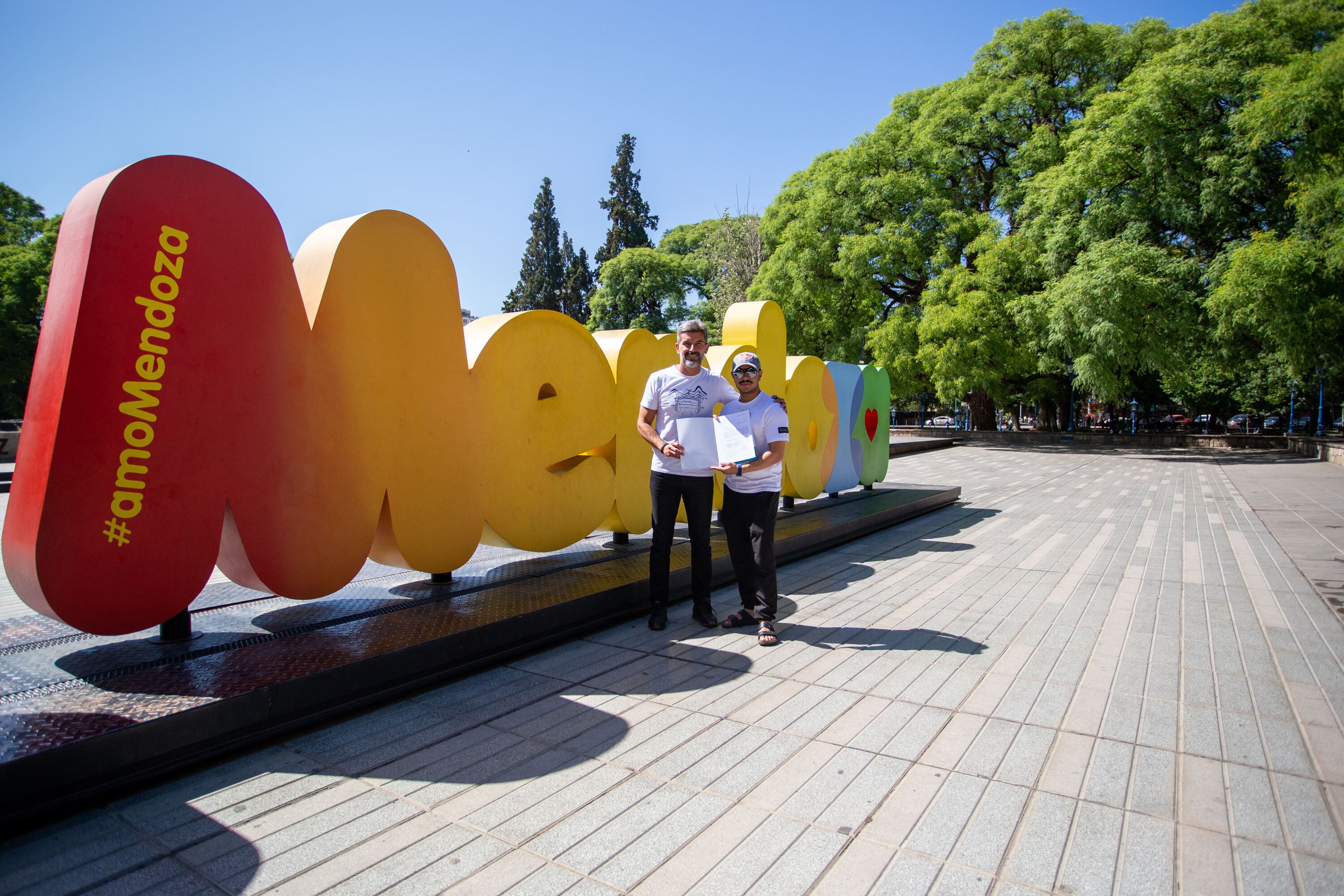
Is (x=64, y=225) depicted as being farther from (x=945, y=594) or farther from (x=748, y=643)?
(x=945, y=594)

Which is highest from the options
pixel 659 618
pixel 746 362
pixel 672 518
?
pixel 746 362

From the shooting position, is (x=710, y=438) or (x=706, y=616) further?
(x=706, y=616)

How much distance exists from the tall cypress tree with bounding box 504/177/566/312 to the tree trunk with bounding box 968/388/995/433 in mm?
36421

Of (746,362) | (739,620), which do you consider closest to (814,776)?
(739,620)

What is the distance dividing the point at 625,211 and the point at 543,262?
323 inches


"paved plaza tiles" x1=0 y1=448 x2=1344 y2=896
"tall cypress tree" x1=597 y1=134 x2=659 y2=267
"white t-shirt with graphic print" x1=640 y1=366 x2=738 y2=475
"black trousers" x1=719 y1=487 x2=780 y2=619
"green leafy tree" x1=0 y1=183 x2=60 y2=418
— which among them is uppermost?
"tall cypress tree" x1=597 y1=134 x2=659 y2=267

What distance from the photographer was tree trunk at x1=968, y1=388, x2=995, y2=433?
3079cm

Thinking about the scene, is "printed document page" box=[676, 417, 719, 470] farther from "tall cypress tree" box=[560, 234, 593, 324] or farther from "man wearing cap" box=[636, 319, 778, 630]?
"tall cypress tree" box=[560, 234, 593, 324]

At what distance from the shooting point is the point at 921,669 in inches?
167

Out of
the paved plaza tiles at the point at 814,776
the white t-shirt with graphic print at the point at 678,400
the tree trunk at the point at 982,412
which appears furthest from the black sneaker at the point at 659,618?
the tree trunk at the point at 982,412

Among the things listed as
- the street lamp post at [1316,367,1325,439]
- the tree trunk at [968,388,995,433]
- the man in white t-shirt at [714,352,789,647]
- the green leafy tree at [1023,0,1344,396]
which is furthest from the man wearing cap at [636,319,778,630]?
the tree trunk at [968,388,995,433]

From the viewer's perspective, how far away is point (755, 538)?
4.91m

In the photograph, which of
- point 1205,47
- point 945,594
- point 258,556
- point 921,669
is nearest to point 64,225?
point 258,556

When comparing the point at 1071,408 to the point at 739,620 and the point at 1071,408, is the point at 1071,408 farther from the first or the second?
the point at 739,620
